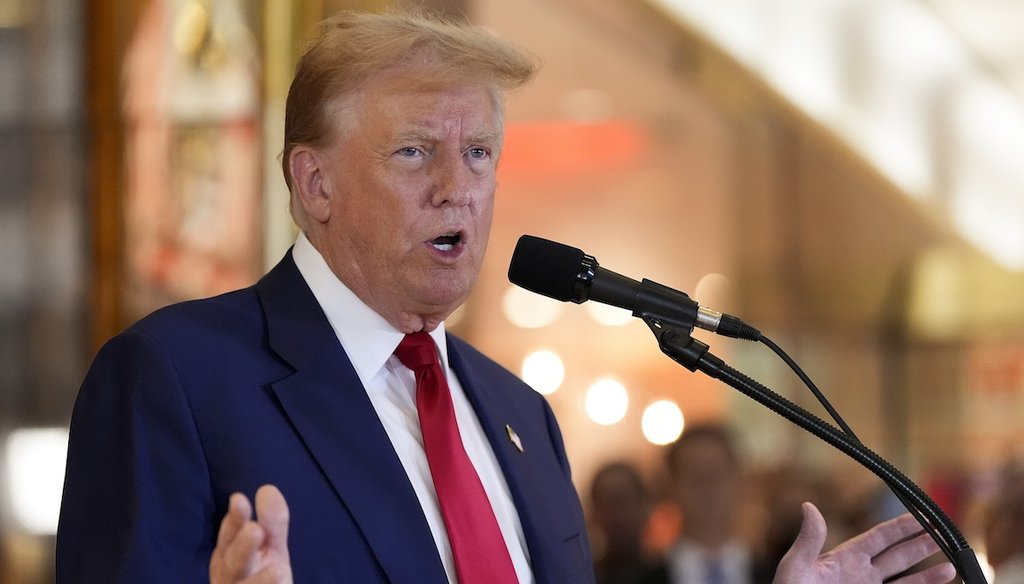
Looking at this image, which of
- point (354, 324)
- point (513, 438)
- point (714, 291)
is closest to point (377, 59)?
point (354, 324)

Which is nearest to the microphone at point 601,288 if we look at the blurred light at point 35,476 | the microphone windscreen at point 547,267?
the microphone windscreen at point 547,267

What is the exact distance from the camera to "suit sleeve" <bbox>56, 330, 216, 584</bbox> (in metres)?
1.45

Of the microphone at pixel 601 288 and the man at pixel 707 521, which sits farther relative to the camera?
the man at pixel 707 521

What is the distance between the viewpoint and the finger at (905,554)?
1737 millimetres

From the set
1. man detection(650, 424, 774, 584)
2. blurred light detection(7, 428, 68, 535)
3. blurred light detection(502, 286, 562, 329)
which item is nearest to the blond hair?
man detection(650, 424, 774, 584)

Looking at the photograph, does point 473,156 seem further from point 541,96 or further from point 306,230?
point 541,96

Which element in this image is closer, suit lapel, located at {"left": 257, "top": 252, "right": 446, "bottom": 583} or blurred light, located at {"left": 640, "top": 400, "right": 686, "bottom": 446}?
suit lapel, located at {"left": 257, "top": 252, "right": 446, "bottom": 583}

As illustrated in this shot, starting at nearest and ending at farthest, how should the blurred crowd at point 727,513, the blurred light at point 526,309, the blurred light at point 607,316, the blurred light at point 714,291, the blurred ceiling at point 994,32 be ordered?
1. the blurred crowd at point 727,513
2. the blurred ceiling at point 994,32
3. the blurred light at point 714,291
4. the blurred light at point 526,309
5. the blurred light at point 607,316

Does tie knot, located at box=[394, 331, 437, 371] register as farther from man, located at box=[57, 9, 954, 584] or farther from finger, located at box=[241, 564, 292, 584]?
finger, located at box=[241, 564, 292, 584]

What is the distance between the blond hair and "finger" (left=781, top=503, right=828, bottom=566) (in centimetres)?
68

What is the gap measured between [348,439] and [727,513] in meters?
2.40

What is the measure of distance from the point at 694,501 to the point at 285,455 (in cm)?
242

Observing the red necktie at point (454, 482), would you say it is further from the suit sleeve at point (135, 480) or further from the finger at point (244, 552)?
the finger at point (244, 552)

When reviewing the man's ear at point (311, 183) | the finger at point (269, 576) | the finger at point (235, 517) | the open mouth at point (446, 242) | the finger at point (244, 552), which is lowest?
the finger at point (269, 576)
